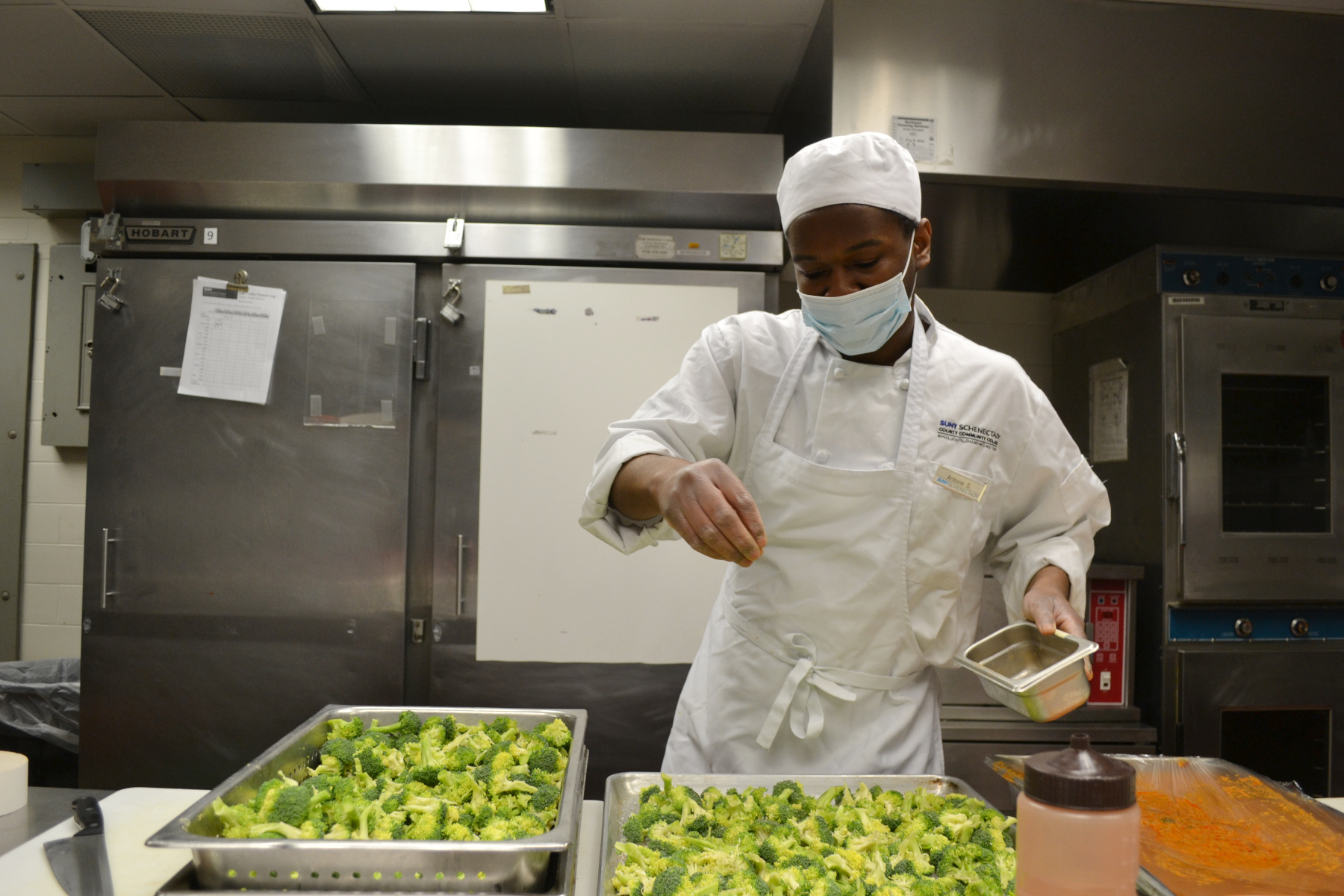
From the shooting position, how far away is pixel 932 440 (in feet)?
4.88

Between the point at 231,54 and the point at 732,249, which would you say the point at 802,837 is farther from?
the point at 231,54

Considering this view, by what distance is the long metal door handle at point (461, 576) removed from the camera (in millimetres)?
2600

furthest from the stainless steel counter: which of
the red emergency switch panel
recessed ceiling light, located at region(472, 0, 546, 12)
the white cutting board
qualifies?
the red emergency switch panel

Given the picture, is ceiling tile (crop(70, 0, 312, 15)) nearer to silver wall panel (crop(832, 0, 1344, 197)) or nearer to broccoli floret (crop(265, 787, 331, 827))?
silver wall panel (crop(832, 0, 1344, 197))

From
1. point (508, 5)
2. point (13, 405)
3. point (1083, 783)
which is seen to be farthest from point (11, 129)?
point (1083, 783)

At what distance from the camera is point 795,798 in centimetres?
114

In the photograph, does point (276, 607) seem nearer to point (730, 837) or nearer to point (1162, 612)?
point (730, 837)

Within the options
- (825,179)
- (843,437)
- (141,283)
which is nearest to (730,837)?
(843,437)

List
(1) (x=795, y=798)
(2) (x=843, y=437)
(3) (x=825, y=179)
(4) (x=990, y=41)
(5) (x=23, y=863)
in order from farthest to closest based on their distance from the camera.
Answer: (4) (x=990, y=41) → (2) (x=843, y=437) → (3) (x=825, y=179) → (1) (x=795, y=798) → (5) (x=23, y=863)

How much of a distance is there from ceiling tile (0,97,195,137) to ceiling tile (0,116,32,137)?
3cm

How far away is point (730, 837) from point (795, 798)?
14 cm

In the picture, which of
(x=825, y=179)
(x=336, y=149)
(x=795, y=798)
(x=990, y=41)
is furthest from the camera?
(x=336, y=149)

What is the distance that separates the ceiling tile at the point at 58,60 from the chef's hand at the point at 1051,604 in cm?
311

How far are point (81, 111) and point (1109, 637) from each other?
13.8ft
